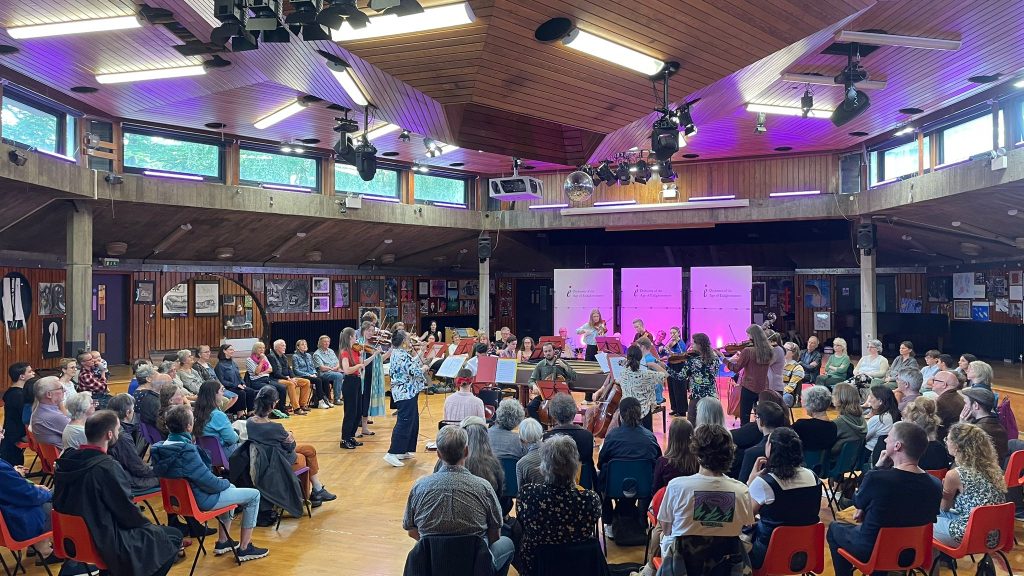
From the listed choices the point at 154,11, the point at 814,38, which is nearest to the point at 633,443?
the point at 814,38

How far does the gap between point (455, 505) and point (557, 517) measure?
50 cm

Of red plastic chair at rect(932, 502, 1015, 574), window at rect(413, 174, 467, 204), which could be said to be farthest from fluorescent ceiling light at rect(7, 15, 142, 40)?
window at rect(413, 174, 467, 204)

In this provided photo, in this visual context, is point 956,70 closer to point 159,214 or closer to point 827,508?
point 827,508

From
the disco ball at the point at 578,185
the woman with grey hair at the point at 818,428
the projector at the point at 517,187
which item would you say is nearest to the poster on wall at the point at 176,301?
the projector at the point at 517,187

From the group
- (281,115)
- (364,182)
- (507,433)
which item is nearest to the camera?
(507,433)

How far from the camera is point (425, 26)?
167 inches

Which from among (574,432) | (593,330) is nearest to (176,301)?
(593,330)

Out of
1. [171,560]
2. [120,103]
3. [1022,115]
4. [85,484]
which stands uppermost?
[120,103]

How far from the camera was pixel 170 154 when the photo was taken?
1123cm

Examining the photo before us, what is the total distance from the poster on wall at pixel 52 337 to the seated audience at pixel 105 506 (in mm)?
9379

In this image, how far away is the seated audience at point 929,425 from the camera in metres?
4.49

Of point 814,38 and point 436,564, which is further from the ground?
point 814,38

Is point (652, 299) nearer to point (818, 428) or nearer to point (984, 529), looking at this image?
point (818, 428)

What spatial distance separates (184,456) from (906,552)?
435cm
